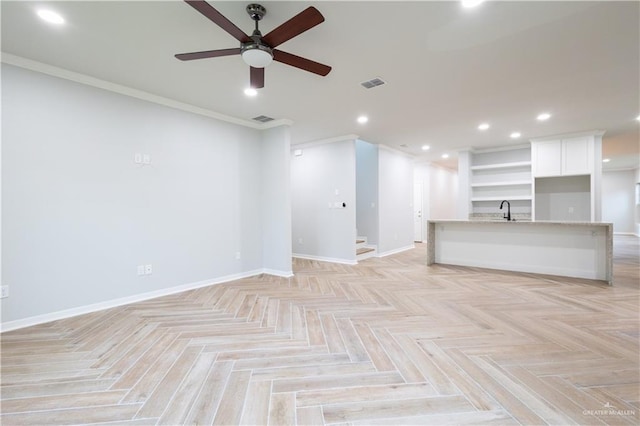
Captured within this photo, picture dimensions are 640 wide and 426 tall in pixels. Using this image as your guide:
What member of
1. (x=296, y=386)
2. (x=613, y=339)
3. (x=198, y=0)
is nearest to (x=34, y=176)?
(x=198, y=0)

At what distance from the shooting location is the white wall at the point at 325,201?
18.7 ft

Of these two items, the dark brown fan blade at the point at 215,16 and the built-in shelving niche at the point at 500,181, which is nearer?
the dark brown fan blade at the point at 215,16

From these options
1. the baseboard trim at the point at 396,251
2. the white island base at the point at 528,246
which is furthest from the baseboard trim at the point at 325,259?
the white island base at the point at 528,246

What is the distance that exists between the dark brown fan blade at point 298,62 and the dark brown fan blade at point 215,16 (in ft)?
0.87

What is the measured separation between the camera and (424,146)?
6.73 m

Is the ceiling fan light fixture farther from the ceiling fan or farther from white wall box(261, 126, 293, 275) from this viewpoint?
white wall box(261, 126, 293, 275)

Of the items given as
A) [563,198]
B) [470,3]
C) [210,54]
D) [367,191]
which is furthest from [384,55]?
[563,198]

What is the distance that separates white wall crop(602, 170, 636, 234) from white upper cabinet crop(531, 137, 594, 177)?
7.28 metres

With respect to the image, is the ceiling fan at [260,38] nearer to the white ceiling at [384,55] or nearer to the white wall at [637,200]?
the white ceiling at [384,55]

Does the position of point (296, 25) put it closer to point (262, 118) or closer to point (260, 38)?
point (260, 38)

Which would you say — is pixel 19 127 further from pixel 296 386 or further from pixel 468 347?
pixel 468 347

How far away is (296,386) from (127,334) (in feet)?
5.97

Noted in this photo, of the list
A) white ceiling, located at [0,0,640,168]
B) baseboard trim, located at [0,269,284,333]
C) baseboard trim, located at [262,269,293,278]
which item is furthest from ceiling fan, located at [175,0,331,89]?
baseboard trim, located at [262,269,293,278]

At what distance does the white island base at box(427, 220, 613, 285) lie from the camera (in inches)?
169
